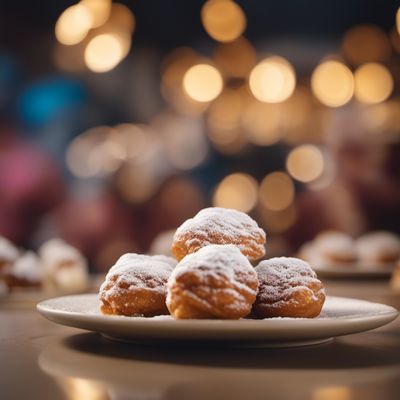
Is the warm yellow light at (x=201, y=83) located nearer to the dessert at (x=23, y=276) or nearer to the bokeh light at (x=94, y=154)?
the bokeh light at (x=94, y=154)

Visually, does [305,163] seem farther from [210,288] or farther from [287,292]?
[210,288]

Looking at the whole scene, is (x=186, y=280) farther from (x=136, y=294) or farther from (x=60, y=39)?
(x=60, y=39)

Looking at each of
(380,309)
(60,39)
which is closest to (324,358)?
(380,309)

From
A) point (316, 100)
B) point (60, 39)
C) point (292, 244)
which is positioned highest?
point (60, 39)

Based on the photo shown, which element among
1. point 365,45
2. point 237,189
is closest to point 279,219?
point 237,189

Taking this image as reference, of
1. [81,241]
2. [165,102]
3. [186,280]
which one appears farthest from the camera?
[165,102]
